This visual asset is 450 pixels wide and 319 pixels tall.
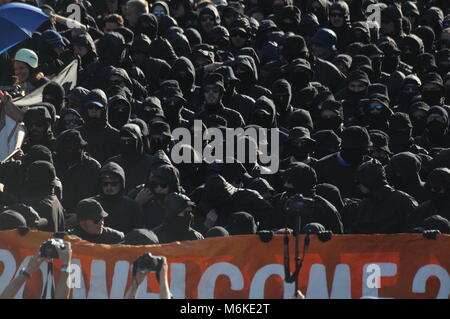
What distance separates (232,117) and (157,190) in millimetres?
2605

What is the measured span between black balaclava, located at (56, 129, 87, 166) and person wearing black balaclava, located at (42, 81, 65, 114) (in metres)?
1.60

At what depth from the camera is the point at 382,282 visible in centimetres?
976

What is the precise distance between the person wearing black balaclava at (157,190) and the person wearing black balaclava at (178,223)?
2.05 ft

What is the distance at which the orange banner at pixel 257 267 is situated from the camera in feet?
31.9

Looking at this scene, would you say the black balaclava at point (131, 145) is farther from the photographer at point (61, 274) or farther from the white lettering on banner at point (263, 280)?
the photographer at point (61, 274)

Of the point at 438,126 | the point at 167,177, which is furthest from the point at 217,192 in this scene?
the point at 438,126

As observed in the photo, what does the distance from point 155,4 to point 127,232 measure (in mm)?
8218

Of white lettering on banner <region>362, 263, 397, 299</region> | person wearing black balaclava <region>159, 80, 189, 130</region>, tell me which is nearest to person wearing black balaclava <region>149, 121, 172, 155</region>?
person wearing black balaclava <region>159, 80, 189, 130</region>

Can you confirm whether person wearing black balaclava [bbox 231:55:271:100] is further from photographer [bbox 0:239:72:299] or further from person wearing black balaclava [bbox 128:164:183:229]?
photographer [bbox 0:239:72:299]

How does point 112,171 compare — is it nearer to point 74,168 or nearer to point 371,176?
point 74,168

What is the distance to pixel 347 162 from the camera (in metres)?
13.0

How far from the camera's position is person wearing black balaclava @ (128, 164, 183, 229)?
38.9 feet
